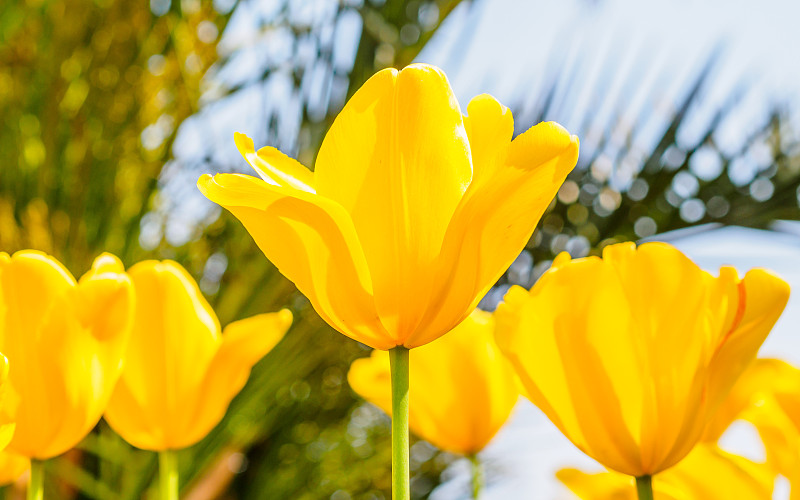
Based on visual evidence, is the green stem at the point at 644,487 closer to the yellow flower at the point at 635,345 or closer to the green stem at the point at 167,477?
the yellow flower at the point at 635,345

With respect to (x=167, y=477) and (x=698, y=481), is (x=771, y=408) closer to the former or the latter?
(x=698, y=481)

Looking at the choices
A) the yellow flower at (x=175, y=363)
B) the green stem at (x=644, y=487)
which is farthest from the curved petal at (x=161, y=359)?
the green stem at (x=644, y=487)

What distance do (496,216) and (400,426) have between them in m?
0.04

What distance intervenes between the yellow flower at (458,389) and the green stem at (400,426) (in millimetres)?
93

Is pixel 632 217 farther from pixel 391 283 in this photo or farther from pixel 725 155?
pixel 391 283

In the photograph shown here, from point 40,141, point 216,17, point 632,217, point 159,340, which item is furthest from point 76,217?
point 159,340

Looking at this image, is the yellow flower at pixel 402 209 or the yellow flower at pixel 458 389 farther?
the yellow flower at pixel 458 389

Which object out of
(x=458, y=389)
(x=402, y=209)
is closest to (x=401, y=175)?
(x=402, y=209)

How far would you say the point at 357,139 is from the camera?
6.8 inches

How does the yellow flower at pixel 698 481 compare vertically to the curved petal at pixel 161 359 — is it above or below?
above

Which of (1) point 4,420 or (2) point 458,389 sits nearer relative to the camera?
(1) point 4,420

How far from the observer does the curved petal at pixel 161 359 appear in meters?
0.21

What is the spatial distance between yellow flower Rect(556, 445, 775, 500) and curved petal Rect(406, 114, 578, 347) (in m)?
0.06

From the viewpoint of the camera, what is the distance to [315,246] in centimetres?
17
